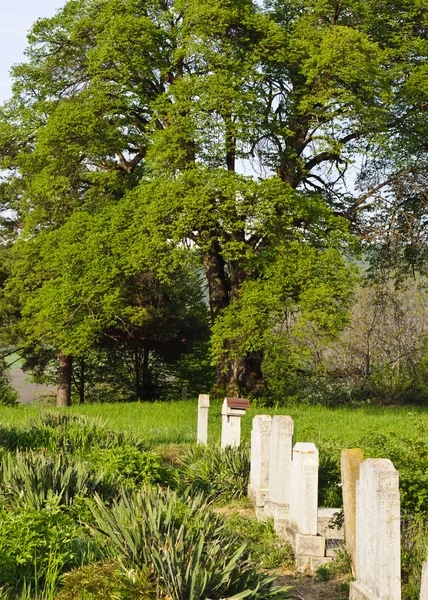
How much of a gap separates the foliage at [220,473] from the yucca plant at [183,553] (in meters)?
4.19

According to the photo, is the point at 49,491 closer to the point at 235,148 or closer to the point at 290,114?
the point at 235,148

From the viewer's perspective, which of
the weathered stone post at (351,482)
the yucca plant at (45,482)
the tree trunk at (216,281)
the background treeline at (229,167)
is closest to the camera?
the weathered stone post at (351,482)

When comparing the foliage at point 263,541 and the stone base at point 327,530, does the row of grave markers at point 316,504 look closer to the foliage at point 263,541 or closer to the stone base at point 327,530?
the stone base at point 327,530

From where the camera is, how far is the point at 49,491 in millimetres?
7980

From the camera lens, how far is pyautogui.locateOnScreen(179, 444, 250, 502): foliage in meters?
11.4

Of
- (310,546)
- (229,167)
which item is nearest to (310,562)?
(310,546)

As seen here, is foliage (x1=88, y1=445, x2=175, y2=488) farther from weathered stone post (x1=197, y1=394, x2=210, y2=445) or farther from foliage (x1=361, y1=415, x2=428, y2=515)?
weathered stone post (x1=197, y1=394, x2=210, y2=445)

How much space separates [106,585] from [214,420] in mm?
14403

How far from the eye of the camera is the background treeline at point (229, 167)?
71.8 feet

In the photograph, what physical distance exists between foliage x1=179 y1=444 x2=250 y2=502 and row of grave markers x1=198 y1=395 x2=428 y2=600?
39cm

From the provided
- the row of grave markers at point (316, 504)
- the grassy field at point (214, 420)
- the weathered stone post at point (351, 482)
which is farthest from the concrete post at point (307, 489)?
the grassy field at point (214, 420)

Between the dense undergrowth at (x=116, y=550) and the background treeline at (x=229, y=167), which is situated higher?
the background treeline at (x=229, y=167)

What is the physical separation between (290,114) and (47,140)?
259 inches

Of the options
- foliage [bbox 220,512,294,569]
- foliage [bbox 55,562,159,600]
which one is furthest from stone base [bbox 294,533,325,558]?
foliage [bbox 55,562,159,600]
